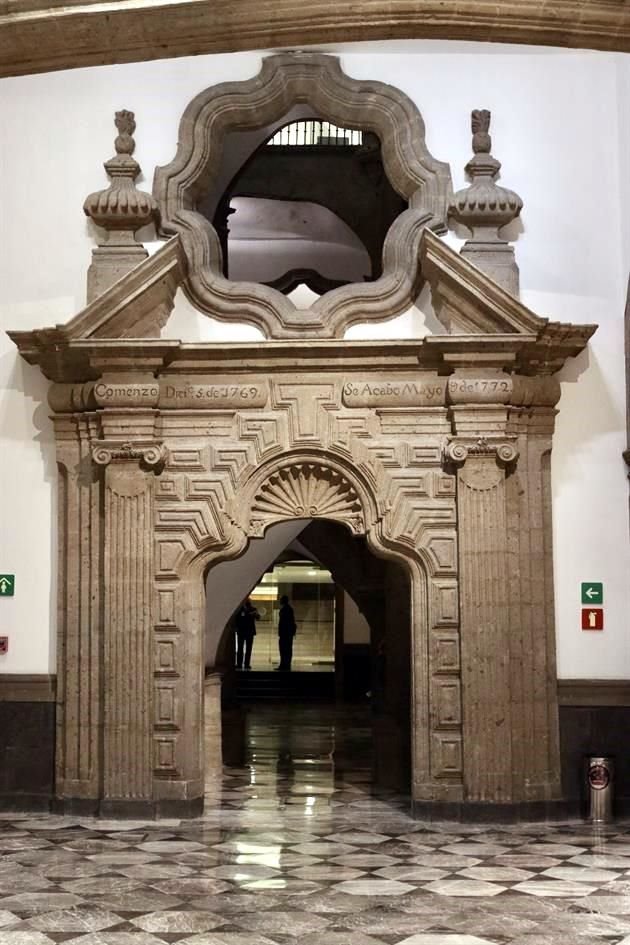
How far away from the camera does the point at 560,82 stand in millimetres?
8133

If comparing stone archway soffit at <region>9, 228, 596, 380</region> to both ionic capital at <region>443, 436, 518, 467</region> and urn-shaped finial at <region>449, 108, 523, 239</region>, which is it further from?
ionic capital at <region>443, 436, 518, 467</region>

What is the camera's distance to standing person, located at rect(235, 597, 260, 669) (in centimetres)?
1766

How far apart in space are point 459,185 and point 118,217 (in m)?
2.19

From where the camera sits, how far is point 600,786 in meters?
7.61

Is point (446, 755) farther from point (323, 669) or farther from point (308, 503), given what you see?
point (323, 669)

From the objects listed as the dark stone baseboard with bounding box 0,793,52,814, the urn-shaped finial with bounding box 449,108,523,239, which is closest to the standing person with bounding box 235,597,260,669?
the dark stone baseboard with bounding box 0,793,52,814

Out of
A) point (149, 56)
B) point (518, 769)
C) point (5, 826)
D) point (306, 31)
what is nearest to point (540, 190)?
point (306, 31)

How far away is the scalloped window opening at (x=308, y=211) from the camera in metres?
12.5

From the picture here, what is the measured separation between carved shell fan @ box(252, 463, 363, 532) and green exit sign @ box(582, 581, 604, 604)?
1.47 metres

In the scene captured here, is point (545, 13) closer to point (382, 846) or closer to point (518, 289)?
point (518, 289)

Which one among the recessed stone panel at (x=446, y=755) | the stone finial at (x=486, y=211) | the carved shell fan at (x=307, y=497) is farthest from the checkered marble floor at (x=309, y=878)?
the stone finial at (x=486, y=211)

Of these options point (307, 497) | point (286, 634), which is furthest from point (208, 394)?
point (286, 634)

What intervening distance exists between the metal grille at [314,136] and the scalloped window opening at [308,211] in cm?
1

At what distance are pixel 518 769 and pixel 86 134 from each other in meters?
4.91
